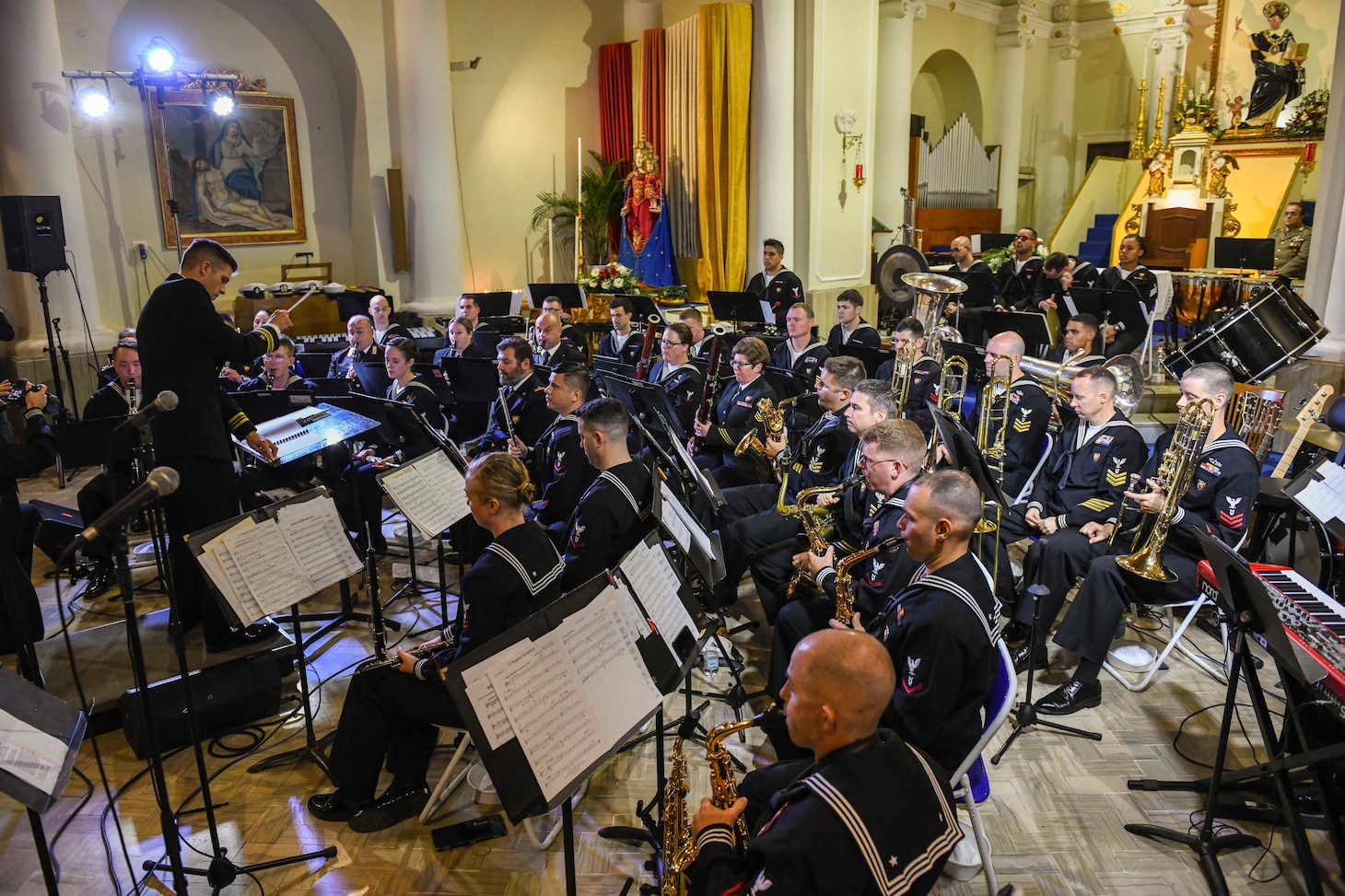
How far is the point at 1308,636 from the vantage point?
120 inches

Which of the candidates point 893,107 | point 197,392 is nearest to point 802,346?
point 197,392

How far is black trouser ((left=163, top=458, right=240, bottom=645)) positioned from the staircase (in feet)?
51.5

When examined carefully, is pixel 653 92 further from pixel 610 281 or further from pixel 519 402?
pixel 519 402

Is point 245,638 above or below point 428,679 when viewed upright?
below

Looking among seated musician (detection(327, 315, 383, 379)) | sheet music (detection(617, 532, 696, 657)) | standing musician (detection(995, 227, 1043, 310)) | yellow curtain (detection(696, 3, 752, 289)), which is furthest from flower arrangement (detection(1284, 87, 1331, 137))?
sheet music (detection(617, 532, 696, 657))

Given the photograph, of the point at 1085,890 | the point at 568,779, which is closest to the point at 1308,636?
the point at 1085,890

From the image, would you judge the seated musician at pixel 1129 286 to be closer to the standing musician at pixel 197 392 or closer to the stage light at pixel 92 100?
the standing musician at pixel 197 392

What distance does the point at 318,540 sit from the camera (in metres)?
3.79

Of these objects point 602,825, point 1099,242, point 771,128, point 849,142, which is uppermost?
point 771,128

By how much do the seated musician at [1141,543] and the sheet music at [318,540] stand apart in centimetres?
333

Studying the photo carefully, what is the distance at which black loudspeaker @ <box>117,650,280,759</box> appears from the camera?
13.8ft

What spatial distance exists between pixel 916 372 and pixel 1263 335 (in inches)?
108

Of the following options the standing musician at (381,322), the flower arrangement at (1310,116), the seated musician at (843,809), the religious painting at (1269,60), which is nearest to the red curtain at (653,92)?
the standing musician at (381,322)

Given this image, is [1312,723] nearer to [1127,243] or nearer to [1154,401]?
[1154,401]
